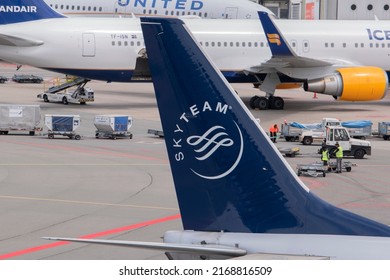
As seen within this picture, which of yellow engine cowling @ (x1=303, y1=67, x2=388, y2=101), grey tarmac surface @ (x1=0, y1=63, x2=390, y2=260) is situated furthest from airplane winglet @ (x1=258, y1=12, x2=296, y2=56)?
grey tarmac surface @ (x1=0, y1=63, x2=390, y2=260)

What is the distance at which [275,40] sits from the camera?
53.8 metres

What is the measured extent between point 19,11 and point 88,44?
4.82 m

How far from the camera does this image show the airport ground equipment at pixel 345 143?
4275cm

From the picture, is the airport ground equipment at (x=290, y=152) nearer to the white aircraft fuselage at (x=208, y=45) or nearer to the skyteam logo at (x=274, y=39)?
the skyteam logo at (x=274, y=39)

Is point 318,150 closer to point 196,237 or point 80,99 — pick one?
point 80,99

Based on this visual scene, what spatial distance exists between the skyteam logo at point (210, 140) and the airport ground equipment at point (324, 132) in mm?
33225

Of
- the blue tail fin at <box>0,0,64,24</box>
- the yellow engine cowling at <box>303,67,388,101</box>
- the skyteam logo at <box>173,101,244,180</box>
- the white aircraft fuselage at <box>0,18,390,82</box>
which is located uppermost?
the blue tail fin at <box>0,0,64,24</box>

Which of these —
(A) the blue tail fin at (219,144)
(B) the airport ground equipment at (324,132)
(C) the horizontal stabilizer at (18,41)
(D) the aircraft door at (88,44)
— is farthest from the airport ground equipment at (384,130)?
(A) the blue tail fin at (219,144)

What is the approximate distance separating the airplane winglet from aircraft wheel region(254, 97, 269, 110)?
3769mm

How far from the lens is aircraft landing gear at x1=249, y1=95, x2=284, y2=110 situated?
2244 inches

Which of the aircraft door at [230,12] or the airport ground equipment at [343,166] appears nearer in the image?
the airport ground equipment at [343,166]

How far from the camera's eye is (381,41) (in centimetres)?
5850

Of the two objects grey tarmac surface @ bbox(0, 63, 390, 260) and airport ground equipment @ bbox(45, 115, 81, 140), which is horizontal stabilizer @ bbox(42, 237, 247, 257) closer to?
grey tarmac surface @ bbox(0, 63, 390, 260)

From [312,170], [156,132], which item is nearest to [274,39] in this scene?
[156,132]
